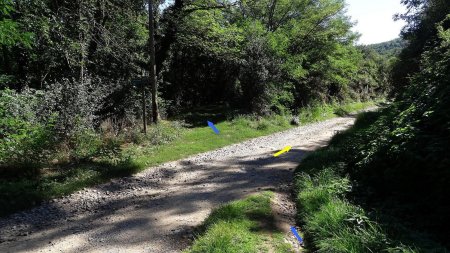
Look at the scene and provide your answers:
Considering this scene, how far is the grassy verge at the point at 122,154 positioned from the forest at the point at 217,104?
0.05m

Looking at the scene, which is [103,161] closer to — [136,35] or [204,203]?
[204,203]

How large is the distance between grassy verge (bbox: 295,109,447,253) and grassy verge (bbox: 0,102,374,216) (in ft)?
15.7

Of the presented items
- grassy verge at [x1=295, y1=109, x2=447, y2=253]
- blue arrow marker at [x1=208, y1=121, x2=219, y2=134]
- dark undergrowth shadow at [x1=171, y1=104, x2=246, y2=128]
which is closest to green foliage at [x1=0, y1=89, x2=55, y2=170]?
grassy verge at [x1=295, y1=109, x2=447, y2=253]

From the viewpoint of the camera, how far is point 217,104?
23.8m

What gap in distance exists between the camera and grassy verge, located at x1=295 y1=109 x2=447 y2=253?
4273 mm

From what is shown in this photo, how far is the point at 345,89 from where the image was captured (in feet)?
121

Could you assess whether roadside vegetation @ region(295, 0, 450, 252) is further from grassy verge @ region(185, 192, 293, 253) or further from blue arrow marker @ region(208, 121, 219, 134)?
blue arrow marker @ region(208, 121, 219, 134)

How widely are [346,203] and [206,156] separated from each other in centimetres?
625

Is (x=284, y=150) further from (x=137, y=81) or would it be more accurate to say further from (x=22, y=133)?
(x=22, y=133)

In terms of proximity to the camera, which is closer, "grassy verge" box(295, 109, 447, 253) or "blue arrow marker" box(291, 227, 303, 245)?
"grassy verge" box(295, 109, 447, 253)

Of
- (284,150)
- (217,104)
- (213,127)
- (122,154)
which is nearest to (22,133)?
(122,154)

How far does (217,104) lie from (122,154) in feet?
46.1

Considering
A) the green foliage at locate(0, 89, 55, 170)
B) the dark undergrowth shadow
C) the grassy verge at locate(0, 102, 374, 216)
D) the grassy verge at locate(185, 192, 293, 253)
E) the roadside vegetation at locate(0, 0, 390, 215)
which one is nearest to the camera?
the grassy verge at locate(185, 192, 293, 253)

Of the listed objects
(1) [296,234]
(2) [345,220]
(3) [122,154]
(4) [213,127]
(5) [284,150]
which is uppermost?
(4) [213,127]
